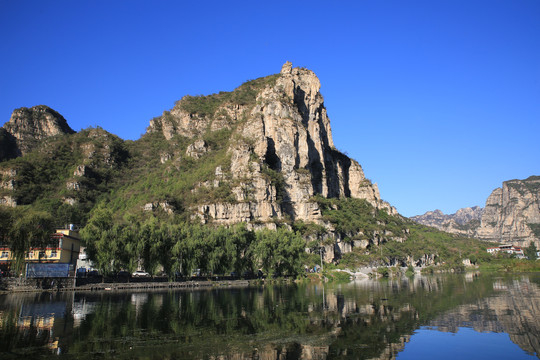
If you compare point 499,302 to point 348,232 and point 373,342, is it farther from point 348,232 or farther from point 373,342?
point 348,232

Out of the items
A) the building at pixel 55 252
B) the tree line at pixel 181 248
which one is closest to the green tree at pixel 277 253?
the tree line at pixel 181 248

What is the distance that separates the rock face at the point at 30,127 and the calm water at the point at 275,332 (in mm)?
186408

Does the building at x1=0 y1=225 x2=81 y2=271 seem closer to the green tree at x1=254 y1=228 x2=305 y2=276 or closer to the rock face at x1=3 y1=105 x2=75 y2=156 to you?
the green tree at x1=254 y1=228 x2=305 y2=276

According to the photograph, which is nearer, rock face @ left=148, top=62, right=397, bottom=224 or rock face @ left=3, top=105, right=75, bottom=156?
rock face @ left=148, top=62, right=397, bottom=224

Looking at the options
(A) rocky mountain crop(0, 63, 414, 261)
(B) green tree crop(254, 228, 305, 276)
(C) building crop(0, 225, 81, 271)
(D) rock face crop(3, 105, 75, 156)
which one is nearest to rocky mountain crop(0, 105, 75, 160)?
(D) rock face crop(3, 105, 75, 156)

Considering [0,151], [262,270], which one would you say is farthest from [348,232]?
[0,151]

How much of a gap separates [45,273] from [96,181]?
352 ft

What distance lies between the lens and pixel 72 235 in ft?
215

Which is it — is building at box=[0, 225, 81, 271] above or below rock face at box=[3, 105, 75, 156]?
below

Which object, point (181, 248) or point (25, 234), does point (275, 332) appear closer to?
point (25, 234)

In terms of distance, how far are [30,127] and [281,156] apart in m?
141

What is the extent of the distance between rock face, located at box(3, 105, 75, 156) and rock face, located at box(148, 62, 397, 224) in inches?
2566

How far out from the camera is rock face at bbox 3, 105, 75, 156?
187m

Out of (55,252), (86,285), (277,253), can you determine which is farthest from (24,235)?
(277,253)
